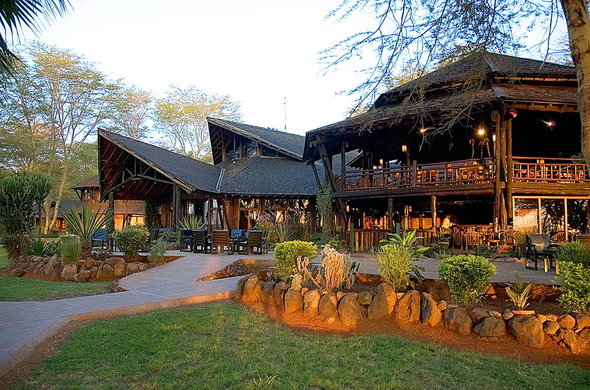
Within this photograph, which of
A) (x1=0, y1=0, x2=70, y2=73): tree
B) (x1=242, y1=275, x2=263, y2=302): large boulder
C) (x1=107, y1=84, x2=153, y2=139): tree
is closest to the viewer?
(x1=0, y1=0, x2=70, y2=73): tree

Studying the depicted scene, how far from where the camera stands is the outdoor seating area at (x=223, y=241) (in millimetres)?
13570

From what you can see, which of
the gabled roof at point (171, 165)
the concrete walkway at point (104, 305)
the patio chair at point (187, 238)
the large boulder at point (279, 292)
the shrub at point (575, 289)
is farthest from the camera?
the gabled roof at point (171, 165)

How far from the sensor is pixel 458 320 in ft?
16.8

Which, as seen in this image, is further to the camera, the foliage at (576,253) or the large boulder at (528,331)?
the foliage at (576,253)

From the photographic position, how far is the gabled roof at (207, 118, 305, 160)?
80.6 ft

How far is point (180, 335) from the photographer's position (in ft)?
16.3

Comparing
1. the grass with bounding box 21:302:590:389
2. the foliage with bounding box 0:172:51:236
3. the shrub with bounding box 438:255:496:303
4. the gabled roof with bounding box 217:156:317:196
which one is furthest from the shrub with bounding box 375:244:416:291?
the gabled roof with bounding box 217:156:317:196

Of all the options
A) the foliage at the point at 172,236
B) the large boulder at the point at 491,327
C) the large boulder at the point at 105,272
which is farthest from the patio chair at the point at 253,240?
the large boulder at the point at 491,327

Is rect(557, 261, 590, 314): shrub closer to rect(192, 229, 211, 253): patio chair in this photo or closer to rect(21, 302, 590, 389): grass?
rect(21, 302, 590, 389): grass

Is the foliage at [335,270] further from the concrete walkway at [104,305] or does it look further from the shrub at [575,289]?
the shrub at [575,289]

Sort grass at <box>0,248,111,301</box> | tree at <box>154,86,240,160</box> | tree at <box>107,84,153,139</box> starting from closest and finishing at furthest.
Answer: grass at <box>0,248,111,301</box> < tree at <box>107,84,153,139</box> < tree at <box>154,86,240,160</box>

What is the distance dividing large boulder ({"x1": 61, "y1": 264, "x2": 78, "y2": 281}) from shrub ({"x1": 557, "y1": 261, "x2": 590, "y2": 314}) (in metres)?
10.3

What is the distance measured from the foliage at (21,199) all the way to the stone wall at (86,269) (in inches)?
60.5

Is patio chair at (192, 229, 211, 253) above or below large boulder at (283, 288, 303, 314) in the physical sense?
above
